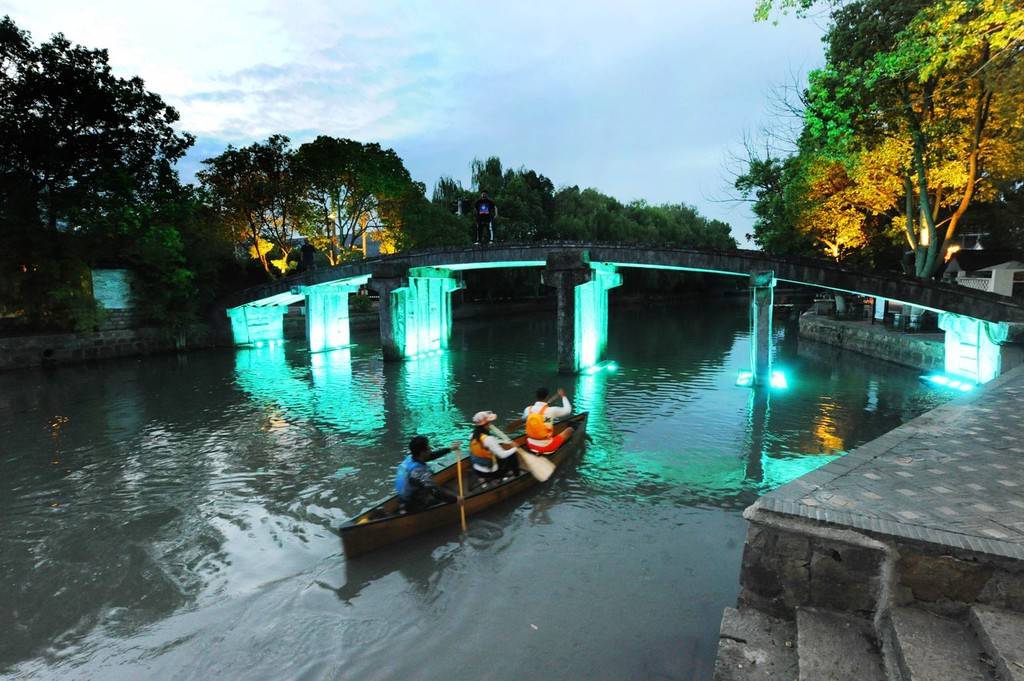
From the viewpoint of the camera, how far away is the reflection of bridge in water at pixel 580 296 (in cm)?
1873

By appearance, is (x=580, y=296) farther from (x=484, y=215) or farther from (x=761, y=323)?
(x=761, y=323)

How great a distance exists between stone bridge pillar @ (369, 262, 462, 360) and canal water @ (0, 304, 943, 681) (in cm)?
848

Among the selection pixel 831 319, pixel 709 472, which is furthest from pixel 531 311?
pixel 709 472

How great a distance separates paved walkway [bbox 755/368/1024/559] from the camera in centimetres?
472

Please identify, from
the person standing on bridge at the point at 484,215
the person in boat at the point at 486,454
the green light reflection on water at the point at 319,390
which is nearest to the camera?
the person in boat at the point at 486,454

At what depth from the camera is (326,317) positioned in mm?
34688

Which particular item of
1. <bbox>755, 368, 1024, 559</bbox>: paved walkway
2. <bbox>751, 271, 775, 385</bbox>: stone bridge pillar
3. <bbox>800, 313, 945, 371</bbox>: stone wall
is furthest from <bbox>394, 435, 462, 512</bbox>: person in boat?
<bbox>800, 313, 945, 371</bbox>: stone wall

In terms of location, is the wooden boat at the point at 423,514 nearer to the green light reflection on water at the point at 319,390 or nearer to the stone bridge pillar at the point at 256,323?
the green light reflection on water at the point at 319,390

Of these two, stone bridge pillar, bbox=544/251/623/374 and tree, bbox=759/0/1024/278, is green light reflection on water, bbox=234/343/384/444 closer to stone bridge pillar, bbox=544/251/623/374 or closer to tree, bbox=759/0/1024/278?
stone bridge pillar, bbox=544/251/623/374

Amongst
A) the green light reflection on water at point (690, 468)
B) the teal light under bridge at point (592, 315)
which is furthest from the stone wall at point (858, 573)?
the teal light under bridge at point (592, 315)

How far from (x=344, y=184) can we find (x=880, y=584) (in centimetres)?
3959

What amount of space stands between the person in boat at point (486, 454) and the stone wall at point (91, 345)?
3014cm

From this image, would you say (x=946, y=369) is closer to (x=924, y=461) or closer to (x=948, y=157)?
(x=948, y=157)

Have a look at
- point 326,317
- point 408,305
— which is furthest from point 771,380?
point 326,317
